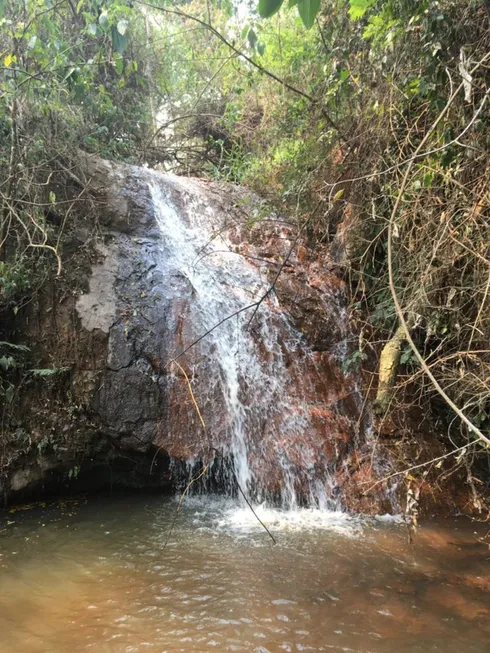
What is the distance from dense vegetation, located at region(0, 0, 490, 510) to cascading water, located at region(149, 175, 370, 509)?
711mm

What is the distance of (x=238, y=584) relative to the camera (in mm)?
3041

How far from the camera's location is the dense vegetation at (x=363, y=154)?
11.5 feet

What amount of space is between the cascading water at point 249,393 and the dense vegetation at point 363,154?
711 millimetres

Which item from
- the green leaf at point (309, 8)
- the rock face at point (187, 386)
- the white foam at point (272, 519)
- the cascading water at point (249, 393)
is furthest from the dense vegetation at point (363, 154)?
the white foam at point (272, 519)

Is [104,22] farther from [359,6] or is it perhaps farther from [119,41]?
[359,6]

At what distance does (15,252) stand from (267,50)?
4807 millimetres

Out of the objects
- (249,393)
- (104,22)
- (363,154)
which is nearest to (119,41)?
(104,22)

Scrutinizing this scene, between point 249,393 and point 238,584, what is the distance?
6.95 feet

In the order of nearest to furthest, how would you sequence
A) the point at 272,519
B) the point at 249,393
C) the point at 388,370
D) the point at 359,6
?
the point at 359,6
the point at 272,519
the point at 388,370
the point at 249,393

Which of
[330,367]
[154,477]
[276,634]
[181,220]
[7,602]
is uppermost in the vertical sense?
[181,220]

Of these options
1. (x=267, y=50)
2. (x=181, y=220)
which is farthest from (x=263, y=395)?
(x=267, y=50)

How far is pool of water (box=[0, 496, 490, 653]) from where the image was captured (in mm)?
2525

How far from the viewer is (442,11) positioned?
3412 millimetres

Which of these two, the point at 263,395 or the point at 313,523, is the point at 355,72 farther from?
the point at 313,523
